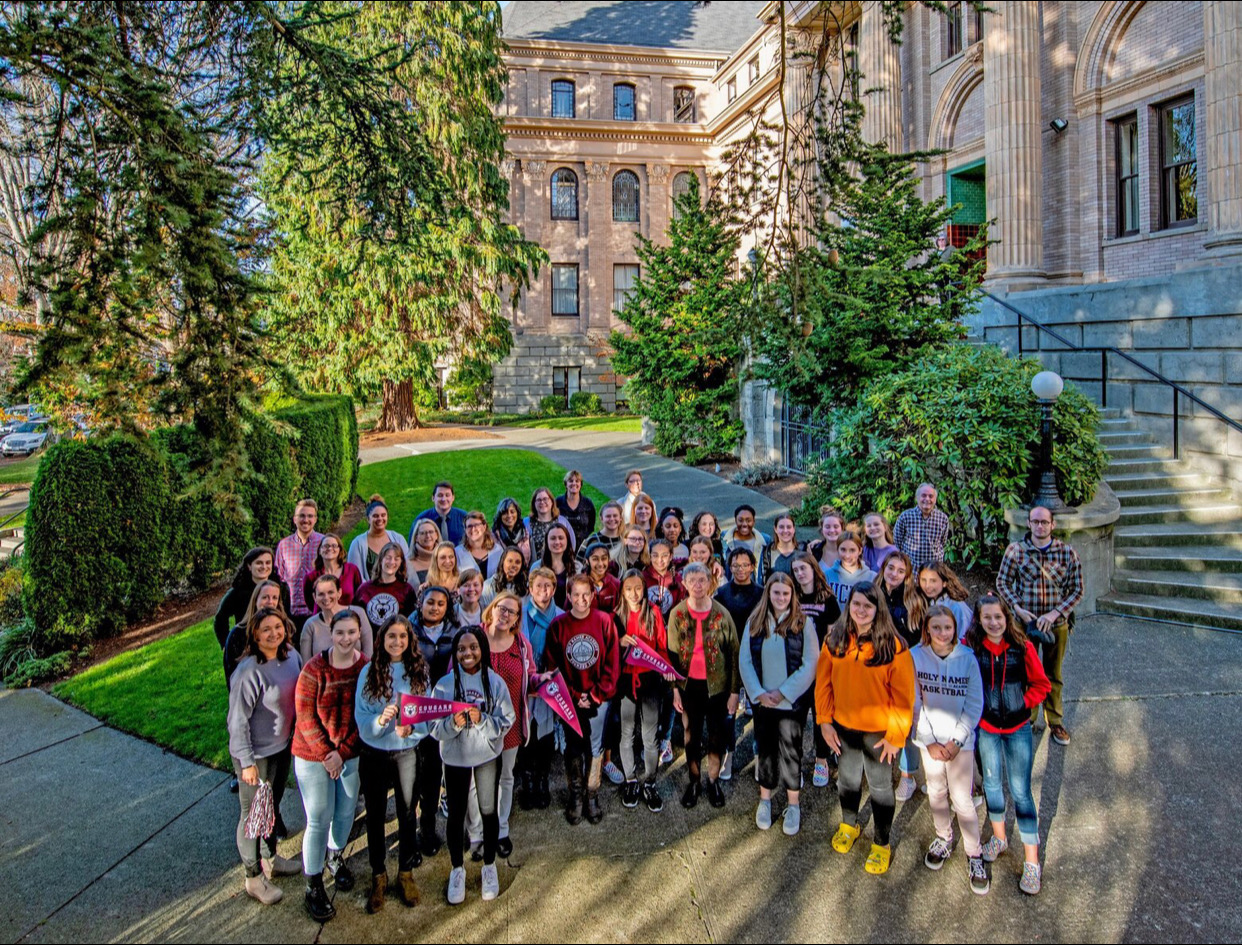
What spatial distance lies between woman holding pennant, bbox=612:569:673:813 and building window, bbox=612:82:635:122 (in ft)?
138

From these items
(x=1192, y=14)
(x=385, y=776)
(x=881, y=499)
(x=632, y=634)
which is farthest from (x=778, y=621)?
(x=1192, y=14)

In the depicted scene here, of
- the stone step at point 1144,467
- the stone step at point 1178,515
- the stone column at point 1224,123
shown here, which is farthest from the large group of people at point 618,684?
the stone column at point 1224,123

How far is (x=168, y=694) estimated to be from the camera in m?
8.50

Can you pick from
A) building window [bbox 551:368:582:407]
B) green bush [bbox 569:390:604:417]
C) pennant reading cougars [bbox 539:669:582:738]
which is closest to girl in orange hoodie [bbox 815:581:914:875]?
pennant reading cougars [bbox 539:669:582:738]

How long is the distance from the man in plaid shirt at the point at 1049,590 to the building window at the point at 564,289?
1531 inches

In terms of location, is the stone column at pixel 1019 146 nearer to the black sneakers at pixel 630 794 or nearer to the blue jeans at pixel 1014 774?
the blue jeans at pixel 1014 774

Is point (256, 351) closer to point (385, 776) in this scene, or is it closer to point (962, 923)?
point (385, 776)

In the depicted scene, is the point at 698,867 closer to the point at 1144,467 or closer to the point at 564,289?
the point at 1144,467

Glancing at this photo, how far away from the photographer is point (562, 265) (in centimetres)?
4388

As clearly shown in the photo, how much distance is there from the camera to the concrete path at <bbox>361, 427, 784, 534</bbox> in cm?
1605

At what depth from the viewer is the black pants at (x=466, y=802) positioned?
5082 mm

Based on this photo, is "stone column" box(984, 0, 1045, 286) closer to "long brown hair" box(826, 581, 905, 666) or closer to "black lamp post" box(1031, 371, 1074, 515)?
"black lamp post" box(1031, 371, 1074, 515)

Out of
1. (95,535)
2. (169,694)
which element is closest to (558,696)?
(169,694)

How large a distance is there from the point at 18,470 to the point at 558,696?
1174 inches
